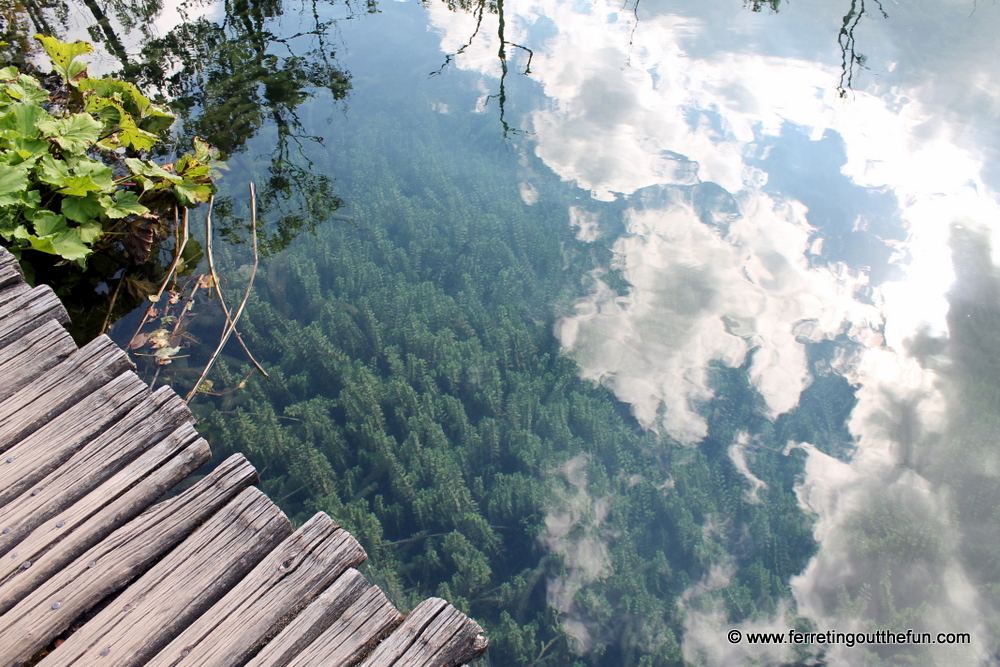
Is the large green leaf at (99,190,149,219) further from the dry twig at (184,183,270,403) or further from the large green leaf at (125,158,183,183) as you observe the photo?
the dry twig at (184,183,270,403)

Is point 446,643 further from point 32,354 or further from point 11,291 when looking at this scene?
point 11,291

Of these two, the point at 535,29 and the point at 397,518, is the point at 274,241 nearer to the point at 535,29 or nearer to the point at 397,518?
the point at 397,518

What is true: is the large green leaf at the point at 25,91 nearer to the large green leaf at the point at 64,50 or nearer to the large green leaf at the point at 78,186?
the large green leaf at the point at 64,50

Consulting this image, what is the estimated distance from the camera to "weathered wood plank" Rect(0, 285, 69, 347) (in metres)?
2.09

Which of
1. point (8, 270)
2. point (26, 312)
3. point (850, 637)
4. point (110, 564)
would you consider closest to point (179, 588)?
point (110, 564)

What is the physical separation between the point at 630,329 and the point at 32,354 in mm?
2895

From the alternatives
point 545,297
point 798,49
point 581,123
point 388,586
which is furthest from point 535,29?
point 388,586

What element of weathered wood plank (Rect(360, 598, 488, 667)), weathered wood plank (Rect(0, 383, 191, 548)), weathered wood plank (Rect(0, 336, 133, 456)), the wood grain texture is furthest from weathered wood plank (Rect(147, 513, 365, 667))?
weathered wood plank (Rect(0, 336, 133, 456))

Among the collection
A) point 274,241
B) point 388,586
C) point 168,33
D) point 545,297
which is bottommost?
point 388,586

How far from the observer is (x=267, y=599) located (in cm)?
154

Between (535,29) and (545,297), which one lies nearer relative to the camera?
(545,297)

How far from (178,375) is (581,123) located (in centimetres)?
388

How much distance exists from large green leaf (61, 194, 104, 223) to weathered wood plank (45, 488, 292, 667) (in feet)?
6.76

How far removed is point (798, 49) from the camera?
605 cm
